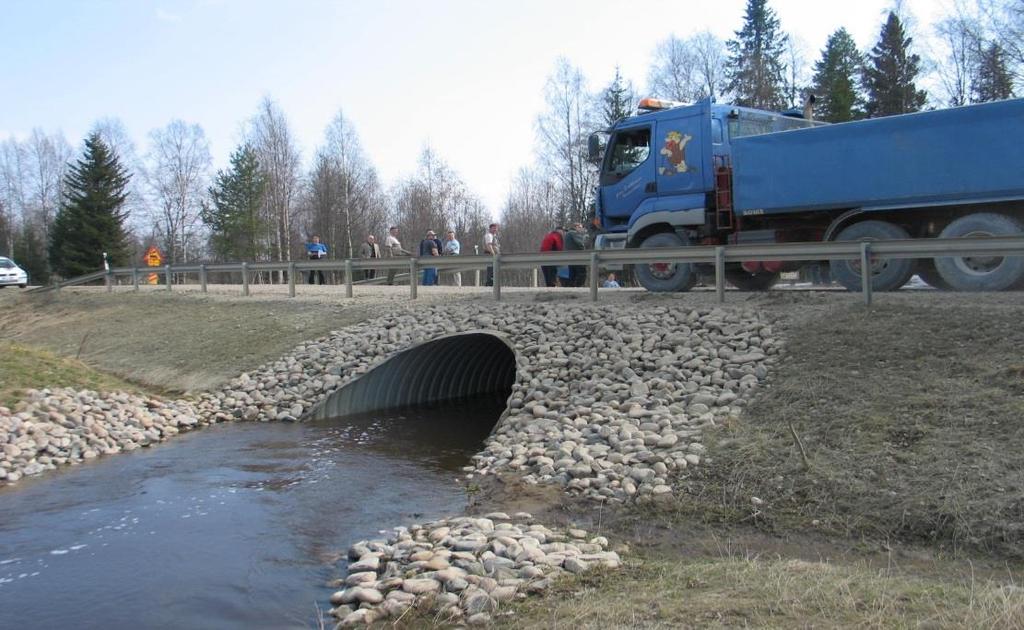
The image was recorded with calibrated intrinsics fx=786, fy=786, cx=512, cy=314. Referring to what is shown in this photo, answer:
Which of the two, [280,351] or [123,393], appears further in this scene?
[280,351]

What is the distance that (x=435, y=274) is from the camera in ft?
75.0

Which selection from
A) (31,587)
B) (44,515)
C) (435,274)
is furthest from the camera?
(435,274)

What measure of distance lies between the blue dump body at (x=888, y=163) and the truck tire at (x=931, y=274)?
3.23 ft

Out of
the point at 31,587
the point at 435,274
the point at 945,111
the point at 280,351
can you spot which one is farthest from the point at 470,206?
the point at 31,587

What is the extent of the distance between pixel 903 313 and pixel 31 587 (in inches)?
401

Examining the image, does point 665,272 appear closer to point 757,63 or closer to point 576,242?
point 576,242

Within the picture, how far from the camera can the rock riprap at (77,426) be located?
1091cm

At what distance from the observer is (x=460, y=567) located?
6238mm

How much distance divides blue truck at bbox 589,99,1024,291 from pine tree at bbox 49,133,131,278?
36.8 meters

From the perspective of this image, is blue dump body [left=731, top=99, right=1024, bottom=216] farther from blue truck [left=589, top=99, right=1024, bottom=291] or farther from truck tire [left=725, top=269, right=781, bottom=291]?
truck tire [left=725, top=269, right=781, bottom=291]

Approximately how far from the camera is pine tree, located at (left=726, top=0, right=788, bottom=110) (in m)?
41.9

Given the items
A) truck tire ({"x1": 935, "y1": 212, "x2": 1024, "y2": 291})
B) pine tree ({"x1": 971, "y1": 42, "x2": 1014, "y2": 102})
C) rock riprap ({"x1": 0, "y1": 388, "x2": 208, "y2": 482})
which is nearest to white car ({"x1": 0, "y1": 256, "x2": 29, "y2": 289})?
rock riprap ({"x1": 0, "y1": 388, "x2": 208, "y2": 482})

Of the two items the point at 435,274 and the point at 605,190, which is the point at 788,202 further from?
the point at 435,274

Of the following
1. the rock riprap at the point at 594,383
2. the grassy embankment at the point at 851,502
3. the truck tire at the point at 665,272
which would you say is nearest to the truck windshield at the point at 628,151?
the truck tire at the point at 665,272
